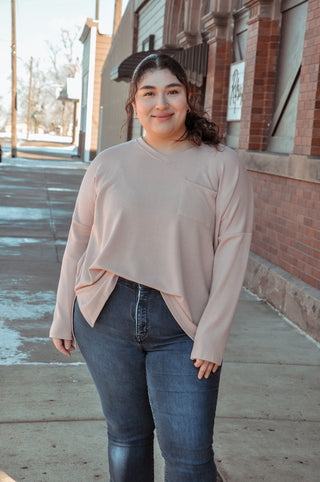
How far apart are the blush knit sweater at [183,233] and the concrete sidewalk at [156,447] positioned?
4.89 feet

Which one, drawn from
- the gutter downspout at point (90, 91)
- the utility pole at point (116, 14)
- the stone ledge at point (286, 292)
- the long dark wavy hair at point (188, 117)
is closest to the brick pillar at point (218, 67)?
the stone ledge at point (286, 292)

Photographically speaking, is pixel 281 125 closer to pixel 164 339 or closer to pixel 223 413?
pixel 223 413

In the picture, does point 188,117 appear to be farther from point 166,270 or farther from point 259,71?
point 259,71

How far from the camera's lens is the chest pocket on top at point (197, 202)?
2223 mm

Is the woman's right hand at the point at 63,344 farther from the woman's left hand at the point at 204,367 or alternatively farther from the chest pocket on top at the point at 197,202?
the chest pocket on top at the point at 197,202

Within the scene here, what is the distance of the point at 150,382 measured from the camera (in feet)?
7.41

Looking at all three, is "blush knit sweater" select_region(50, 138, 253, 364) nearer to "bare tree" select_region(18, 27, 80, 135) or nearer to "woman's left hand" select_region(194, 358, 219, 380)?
"woman's left hand" select_region(194, 358, 219, 380)

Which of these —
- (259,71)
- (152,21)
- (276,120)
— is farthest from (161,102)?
(152,21)

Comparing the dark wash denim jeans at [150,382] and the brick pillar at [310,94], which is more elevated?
the brick pillar at [310,94]

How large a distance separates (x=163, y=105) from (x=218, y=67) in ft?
28.7

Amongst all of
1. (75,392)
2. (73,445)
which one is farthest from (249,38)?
(73,445)

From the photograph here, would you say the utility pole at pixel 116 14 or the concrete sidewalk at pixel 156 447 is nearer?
the concrete sidewalk at pixel 156 447

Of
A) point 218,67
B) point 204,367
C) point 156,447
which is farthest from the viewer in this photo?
point 218,67

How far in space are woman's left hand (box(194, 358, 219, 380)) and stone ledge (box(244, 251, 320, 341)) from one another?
3.83 meters
